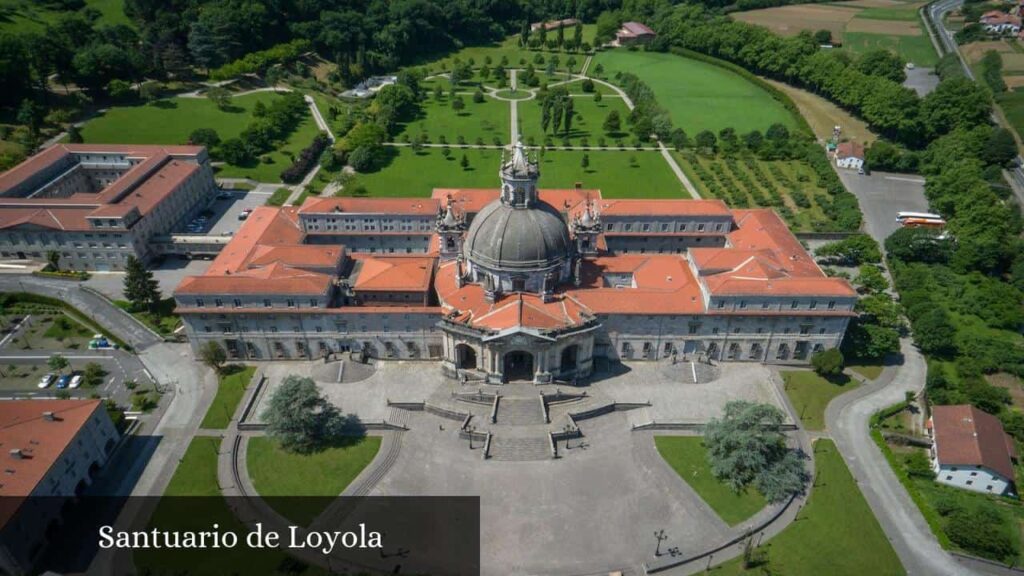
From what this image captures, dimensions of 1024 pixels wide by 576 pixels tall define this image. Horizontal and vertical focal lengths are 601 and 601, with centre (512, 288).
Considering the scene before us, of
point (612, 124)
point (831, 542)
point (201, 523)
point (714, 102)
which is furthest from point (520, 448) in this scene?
point (714, 102)

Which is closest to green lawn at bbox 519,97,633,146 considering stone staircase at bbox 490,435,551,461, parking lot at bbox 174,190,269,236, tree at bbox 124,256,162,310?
parking lot at bbox 174,190,269,236

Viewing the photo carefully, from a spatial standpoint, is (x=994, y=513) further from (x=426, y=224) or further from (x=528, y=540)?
(x=426, y=224)

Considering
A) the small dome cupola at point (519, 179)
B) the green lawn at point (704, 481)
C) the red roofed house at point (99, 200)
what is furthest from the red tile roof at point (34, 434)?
the green lawn at point (704, 481)

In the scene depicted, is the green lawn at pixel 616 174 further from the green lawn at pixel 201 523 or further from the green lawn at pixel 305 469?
the green lawn at pixel 201 523

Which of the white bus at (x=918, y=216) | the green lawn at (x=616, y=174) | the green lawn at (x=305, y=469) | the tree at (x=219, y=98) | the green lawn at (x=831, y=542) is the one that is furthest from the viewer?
the tree at (x=219, y=98)

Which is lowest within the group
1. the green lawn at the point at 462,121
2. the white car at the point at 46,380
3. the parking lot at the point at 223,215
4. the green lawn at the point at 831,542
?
the green lawn at the point at 831,542

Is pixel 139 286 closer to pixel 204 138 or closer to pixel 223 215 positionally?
pixel 223 215

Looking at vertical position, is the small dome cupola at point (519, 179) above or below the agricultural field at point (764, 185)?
above

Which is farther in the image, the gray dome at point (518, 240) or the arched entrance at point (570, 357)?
the arched entrance at point (570, 357)
